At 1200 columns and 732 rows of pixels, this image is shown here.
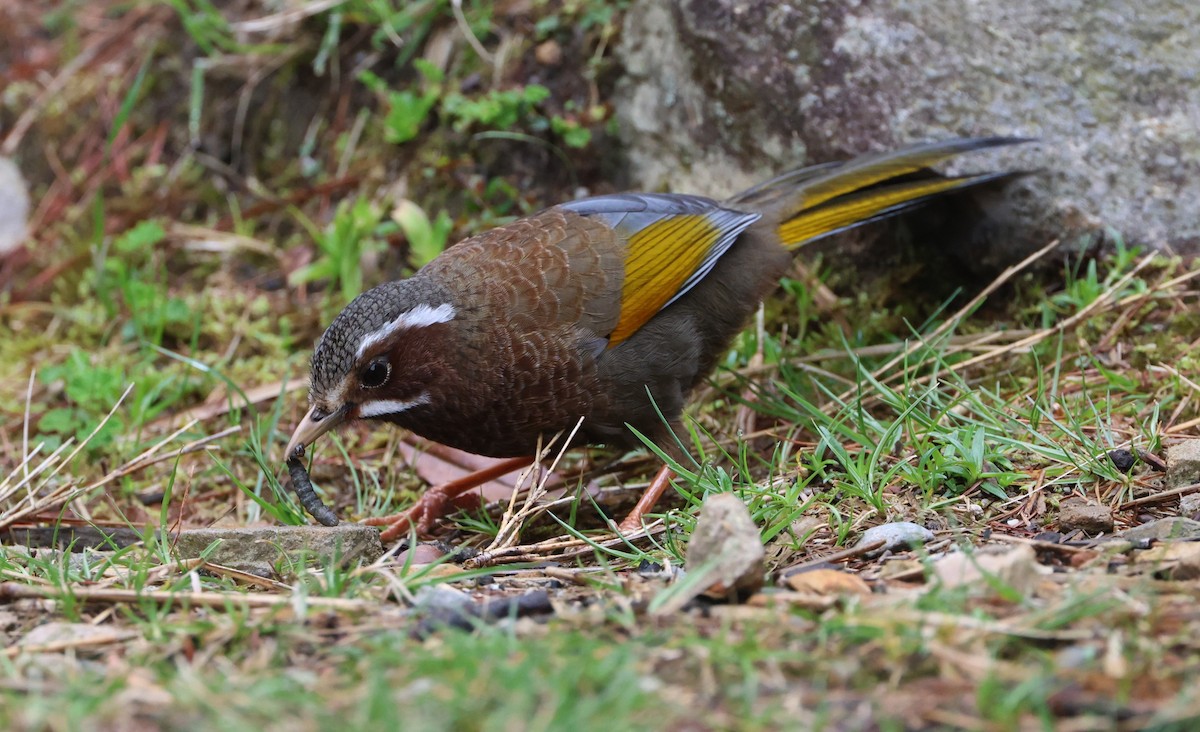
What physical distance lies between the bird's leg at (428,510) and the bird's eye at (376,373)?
0.53 metres

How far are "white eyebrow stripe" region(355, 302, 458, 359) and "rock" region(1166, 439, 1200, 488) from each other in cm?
244

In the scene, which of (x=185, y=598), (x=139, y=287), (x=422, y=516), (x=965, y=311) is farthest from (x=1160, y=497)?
(x=139, y=287)

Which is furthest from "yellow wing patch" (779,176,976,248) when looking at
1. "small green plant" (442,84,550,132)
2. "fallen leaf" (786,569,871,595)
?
"fallen leaf" (786,569,871,595)

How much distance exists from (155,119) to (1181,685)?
660 centimetres

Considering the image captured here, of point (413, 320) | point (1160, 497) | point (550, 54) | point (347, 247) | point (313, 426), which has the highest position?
point (550, 54)

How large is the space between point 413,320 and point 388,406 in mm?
332

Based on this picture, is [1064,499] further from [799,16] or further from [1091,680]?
[799,16]

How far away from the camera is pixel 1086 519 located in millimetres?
3291

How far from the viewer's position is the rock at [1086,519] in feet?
10.8

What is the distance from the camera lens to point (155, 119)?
23.3 ft

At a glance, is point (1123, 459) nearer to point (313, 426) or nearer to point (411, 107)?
point (313, 426)

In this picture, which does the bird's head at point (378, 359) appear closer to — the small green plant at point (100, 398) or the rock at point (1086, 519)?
the small green plant at point (100, 398)

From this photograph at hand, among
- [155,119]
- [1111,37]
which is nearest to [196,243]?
[155,119]

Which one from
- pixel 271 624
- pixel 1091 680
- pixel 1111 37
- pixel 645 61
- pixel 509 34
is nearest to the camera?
pixel 1091 680
